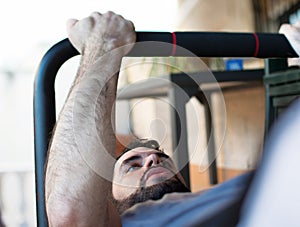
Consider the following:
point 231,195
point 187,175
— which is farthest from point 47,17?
point 231,195

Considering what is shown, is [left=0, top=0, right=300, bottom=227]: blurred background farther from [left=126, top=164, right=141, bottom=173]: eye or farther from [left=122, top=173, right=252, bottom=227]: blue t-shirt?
[left=122, top=173, right=252, bottom=227]: blue t-shirt

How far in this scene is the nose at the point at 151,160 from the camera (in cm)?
88

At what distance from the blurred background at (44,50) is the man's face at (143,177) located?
1826 millimetres

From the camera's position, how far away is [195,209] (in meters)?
0.65

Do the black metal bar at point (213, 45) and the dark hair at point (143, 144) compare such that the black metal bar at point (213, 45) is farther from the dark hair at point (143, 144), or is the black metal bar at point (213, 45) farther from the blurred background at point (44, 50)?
the blurred background at point (44, 50)

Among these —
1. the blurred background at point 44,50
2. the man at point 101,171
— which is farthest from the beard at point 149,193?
the blurred background at point 44,50

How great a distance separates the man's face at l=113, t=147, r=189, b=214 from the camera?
819 millimetres

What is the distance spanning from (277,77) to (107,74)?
0.74 m

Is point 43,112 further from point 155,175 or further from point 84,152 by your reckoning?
point 155,175

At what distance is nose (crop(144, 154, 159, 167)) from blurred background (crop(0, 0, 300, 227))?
6.03 ft

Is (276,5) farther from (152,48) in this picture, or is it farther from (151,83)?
(152,48)

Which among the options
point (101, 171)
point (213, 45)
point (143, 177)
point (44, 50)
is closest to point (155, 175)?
point (143, 177)

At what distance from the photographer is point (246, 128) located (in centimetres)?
360

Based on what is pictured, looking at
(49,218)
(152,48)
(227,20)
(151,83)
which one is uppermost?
(227,20)
